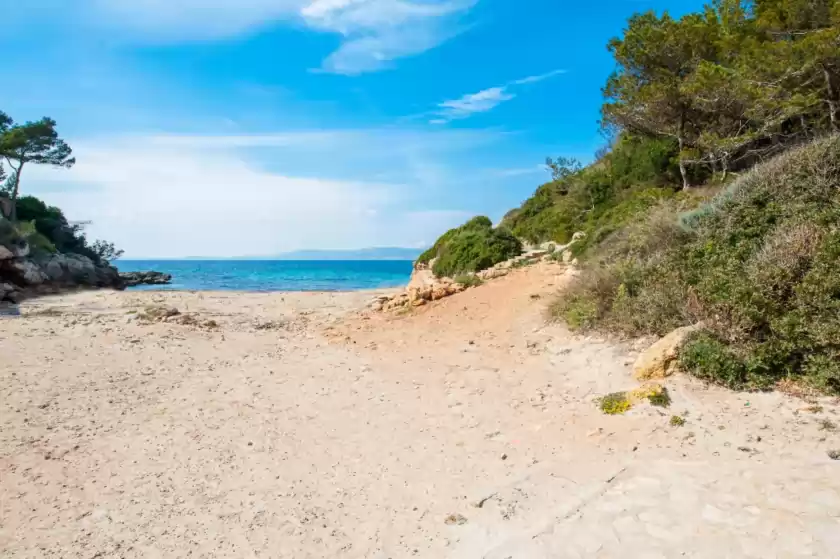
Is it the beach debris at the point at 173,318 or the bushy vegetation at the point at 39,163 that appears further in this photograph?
the bushy vegetation at the point at 39,163

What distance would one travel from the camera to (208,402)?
7.57 m

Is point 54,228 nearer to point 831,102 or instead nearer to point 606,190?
point 606,190

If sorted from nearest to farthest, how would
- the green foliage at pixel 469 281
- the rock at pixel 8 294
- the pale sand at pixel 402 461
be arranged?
the pale sand at pixel 402 461, the green foliage at pixel 469 281, the rock at pixel 8 294

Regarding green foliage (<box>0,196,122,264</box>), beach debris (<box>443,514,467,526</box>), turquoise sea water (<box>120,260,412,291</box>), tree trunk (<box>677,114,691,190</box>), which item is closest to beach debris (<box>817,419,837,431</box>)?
beach debris (<box>443,514,467,526</box>)

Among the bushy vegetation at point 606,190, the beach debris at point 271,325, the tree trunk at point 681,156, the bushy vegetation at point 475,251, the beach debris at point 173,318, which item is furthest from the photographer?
the bushy vegetation at point 475,251

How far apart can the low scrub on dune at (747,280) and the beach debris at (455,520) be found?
3.91 metres

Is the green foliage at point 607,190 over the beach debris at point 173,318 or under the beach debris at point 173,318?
over

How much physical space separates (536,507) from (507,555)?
0.74 m

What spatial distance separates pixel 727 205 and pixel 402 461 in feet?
22.6

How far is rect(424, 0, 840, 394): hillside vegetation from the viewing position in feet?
20.4

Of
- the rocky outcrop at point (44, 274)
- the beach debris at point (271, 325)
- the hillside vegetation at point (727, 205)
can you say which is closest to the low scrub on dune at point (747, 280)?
the hillside vegetation at point (727, 205)

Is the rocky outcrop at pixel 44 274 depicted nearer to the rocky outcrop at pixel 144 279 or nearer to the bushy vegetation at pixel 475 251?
the rocky outcrop at pixel 144 279

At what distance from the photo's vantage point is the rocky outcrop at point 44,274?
22703 mm

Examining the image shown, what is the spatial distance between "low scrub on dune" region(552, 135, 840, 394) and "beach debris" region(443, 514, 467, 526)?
3910 mm
